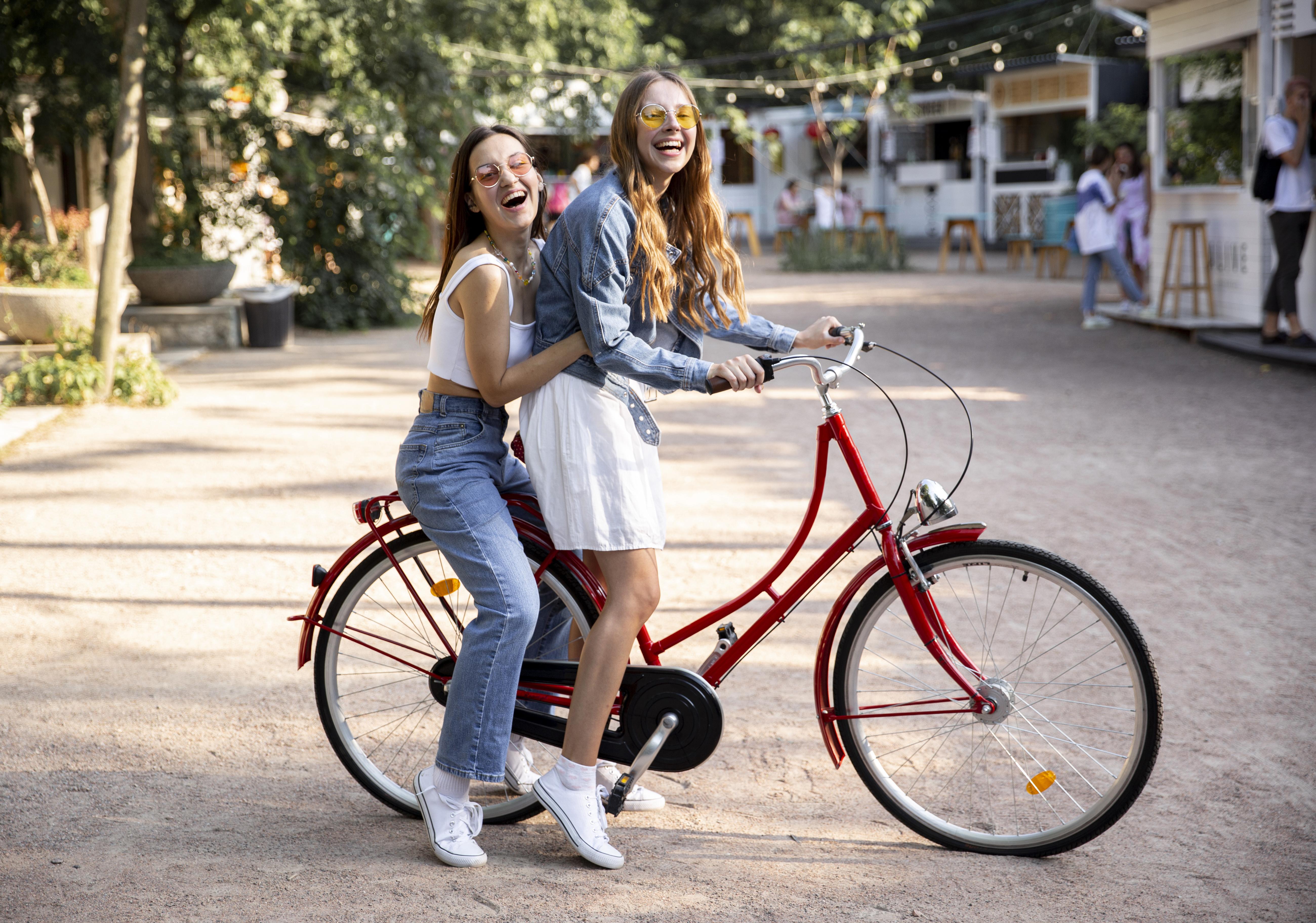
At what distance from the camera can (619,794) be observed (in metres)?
2.95

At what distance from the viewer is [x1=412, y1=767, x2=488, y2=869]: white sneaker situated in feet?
9.48

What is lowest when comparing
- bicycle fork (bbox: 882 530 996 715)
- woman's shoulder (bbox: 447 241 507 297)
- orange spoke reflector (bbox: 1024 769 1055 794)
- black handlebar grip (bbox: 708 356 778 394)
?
orange spoke reflector (bbox: 1024 769 1055 794)

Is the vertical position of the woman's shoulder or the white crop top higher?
the woman's shoulder

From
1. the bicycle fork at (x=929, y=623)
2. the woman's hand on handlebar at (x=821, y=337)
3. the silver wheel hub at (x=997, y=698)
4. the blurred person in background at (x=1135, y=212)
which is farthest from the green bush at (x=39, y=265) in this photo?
the blurred person in background at (x=1135, y=212)

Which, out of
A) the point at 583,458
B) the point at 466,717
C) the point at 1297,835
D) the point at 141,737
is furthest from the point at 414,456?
the point at 1297,835

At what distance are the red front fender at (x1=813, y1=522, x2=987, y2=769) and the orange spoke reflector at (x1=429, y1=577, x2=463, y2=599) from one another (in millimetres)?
545

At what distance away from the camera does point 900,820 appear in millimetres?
3080

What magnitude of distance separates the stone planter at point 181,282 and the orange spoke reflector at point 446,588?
35.3 ft

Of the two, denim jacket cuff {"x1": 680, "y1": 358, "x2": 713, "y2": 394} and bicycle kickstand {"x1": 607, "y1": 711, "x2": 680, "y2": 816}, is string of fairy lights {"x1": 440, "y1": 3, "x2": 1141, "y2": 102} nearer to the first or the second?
denim jacket cuff {"x1": 680, "y1": 358, "x2": 713, "y2": 394}

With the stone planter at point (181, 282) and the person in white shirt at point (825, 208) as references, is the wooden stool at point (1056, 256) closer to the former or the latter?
the person in white shirt at point (825, 208)

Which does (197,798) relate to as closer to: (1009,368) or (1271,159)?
(1009,368)

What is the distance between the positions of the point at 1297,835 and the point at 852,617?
123 centimetres

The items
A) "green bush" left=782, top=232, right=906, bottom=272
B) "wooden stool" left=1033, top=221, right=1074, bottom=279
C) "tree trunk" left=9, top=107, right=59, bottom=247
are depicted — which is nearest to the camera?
"tree trunk" left=9, top=107, right=59, bottom=247

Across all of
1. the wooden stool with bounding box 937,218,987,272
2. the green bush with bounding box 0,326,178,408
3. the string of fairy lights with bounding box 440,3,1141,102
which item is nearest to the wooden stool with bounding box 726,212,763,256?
the string of fairy lights with bounding box 440,3,1141,102
